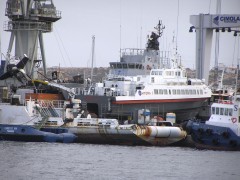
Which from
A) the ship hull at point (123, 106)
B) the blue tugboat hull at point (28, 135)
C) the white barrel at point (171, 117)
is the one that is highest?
the ship hull at point (123, 106)

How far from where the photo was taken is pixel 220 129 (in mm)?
87062

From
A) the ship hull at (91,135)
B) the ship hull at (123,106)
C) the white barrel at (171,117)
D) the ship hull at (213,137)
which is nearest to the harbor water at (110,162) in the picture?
the ship hull at (213,137)

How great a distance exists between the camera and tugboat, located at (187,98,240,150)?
86613mm

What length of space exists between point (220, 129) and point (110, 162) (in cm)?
1398

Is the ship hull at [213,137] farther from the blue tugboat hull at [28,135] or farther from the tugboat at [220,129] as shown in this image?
the blue tugboat hull at [28,135]

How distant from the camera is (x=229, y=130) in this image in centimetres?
8669

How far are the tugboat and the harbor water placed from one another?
4.32 feet

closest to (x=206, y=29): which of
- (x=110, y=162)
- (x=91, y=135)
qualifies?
(x=91, y=135)

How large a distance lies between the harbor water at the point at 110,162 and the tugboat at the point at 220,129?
132 centimetres

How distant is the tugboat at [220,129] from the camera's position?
8661 cm

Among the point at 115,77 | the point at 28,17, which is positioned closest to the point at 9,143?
the point at 115,77

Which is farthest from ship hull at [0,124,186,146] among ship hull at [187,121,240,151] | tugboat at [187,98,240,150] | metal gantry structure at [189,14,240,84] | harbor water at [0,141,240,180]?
metal gantry structure at [189,14,240,84]

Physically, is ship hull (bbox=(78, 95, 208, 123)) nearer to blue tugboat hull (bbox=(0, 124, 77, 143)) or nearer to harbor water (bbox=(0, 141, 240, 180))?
blue tugboat hull (bbox=(0, 124, 77, 143))

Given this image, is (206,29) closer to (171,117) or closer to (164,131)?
(171,117)
